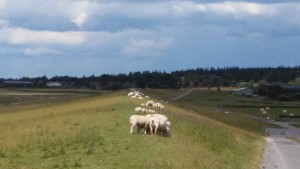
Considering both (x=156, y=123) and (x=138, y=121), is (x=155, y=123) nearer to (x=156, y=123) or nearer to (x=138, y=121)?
(x=156, y=123)

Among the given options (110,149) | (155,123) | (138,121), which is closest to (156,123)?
(155,123)

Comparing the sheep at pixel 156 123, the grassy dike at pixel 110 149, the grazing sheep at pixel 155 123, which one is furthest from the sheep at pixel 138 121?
the grassy dike at pixel 110 149

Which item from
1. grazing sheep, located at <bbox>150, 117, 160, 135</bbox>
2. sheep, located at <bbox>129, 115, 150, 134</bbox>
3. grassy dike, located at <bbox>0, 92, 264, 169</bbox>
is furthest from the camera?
grazing sheep, located at <bbox>150, 117, 160, 135</bbox>

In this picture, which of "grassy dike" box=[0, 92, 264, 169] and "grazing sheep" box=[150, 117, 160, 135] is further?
"grazing sheep" box=[150, 117, 160, 135]

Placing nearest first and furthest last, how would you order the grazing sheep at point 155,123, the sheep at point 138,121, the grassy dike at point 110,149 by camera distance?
the grassy dike at point 110,149, the sheep at point 138,121, the grazing sheep at point 155,123

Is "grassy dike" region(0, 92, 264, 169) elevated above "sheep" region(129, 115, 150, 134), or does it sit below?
below

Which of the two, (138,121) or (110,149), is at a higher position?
(138,121)

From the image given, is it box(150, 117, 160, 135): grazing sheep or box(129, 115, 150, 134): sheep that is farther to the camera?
box(150, 117, 160, 135): grazing sheep

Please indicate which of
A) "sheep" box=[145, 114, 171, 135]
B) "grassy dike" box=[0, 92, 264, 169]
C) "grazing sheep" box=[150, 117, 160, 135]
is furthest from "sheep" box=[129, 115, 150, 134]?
"grassy dike" box=[0, 92, 264, 169]

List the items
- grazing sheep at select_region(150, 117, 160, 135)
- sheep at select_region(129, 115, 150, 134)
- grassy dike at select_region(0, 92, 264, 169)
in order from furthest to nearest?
grazing sheep at select_region(150, 117, 160, 135)
sheep at select_region(129, 115, 150, 134)
grassy dike at select_region(0, 92, 264, 169)

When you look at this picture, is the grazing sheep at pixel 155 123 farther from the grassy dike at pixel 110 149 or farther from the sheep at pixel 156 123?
the grassy dike at pixel 110 149

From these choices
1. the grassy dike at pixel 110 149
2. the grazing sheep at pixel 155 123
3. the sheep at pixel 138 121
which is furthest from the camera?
the grazing sheep at pixel 155 123

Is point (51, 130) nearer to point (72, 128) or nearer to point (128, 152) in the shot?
point (72, 128)

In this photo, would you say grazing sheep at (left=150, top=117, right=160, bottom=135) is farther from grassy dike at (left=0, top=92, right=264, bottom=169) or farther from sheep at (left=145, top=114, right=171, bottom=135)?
grassy dike at (left=0, top=92, right=264, bottom=169)
